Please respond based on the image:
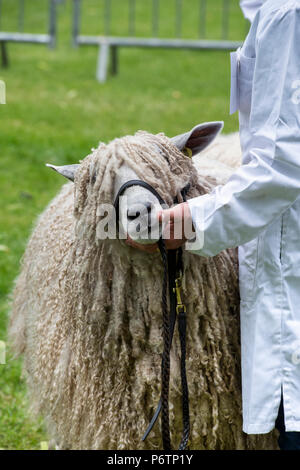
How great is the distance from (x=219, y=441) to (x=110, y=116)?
220 inches

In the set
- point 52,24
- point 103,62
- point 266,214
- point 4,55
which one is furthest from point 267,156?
point 4,55

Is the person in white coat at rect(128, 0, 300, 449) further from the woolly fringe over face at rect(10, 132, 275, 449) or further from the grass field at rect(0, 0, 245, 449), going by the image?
the grass field at rect(0, 0, 245, 449)

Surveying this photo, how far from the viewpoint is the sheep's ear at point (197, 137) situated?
248 cm

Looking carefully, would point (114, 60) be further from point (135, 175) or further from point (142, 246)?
point (142, 246)

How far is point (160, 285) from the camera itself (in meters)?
2.42

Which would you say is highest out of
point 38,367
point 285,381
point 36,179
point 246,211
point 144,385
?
point 246,211

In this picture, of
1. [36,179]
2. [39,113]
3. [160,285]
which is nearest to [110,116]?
[39,113]

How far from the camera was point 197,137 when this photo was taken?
2543 mm

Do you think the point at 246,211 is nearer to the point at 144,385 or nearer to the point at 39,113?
the point at 144,385

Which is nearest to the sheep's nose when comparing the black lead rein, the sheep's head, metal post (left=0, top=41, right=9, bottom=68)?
the sheep's head

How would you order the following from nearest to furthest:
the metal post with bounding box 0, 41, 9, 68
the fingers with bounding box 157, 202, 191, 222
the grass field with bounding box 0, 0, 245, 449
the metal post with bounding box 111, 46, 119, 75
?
1. the fingers with bounding box 157, 202, 191, 222
2. the grass field with bounding box 0, 0, 245, 449
3. the metal post with bounding box 111, 46, 119, 75
4. the metal post with bounding box 0, 41, 9, 68

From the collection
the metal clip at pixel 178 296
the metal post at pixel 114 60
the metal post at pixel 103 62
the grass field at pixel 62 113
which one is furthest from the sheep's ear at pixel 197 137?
the metal post at pixel 114 60

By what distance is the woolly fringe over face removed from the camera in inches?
94.7

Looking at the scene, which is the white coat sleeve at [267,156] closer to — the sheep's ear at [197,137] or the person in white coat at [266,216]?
the person in white coat at [266,216]
